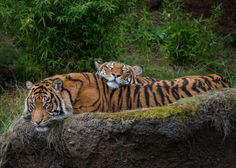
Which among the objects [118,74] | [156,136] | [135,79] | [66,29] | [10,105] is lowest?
[10,105]

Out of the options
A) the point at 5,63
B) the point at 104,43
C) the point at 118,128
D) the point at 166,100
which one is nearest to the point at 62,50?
the point at 104,43

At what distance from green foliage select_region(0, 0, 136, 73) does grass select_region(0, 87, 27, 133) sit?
590 millimetres

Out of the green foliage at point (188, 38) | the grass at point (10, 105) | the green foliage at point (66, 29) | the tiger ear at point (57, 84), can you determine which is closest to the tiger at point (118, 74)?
the tiger ear at point (57, 84)

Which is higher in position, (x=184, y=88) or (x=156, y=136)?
(x=184, y=88)

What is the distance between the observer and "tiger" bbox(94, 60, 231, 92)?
786 centimetres

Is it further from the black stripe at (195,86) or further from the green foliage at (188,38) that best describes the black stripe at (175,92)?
the green foliage at (188,38)

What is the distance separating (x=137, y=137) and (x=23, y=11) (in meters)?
3.49

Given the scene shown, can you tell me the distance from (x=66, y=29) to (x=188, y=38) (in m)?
2.59

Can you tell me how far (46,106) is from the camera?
7246 mm

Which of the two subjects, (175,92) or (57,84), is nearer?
(57,84)

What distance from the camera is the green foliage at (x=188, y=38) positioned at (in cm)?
1162

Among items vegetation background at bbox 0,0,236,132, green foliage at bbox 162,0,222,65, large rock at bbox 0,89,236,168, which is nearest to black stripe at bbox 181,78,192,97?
large rock at bbox 0,89,236,168

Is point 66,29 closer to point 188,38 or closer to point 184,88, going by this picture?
point 184,88

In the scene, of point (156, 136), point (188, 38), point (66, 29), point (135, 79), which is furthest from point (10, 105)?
point (156, 136)
